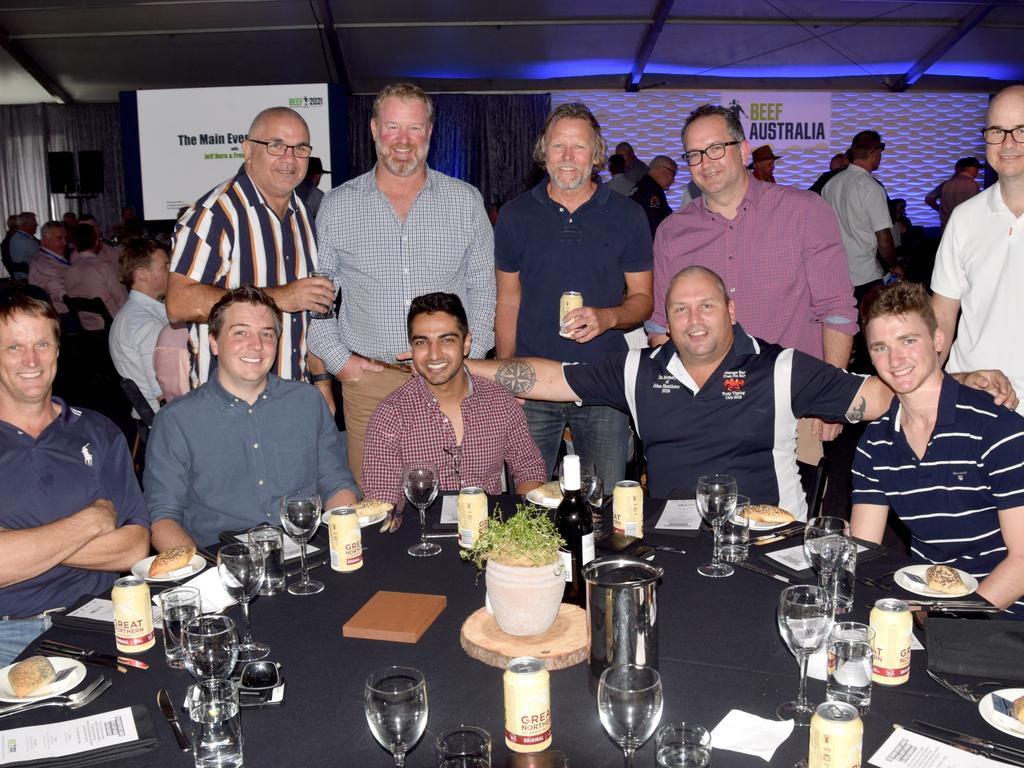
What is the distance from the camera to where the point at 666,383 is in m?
3.04

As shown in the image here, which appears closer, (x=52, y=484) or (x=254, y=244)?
(x=52, y=484)

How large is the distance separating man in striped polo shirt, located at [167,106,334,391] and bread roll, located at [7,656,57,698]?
175 centimetres

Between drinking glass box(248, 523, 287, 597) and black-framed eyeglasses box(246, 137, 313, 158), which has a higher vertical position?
black-framed eyeglasses box(246, 137, 313, 158)

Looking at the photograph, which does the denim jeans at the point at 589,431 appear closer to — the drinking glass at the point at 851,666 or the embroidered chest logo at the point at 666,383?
the embroidered chest logo at the point at 666,383

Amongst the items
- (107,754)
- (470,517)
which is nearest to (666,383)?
(470,517)

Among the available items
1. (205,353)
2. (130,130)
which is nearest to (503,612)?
(205,353)

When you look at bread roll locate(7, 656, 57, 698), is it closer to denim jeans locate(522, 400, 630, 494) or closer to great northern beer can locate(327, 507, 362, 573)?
great northern beer can locate(327, 507, 362, 573)

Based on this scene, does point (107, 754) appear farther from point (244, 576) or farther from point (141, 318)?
point (141, 318)

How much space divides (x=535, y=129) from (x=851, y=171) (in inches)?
328

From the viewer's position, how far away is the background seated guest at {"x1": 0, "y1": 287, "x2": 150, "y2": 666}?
92.7 inches

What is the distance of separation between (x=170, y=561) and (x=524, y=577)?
3.09 feet

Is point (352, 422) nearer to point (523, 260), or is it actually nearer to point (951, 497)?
point (523, 260)

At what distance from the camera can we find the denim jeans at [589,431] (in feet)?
12.0

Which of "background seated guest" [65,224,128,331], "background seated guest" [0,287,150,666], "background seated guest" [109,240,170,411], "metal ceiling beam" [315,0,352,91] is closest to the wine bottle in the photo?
"background seated guest" [0,287,150,666]
